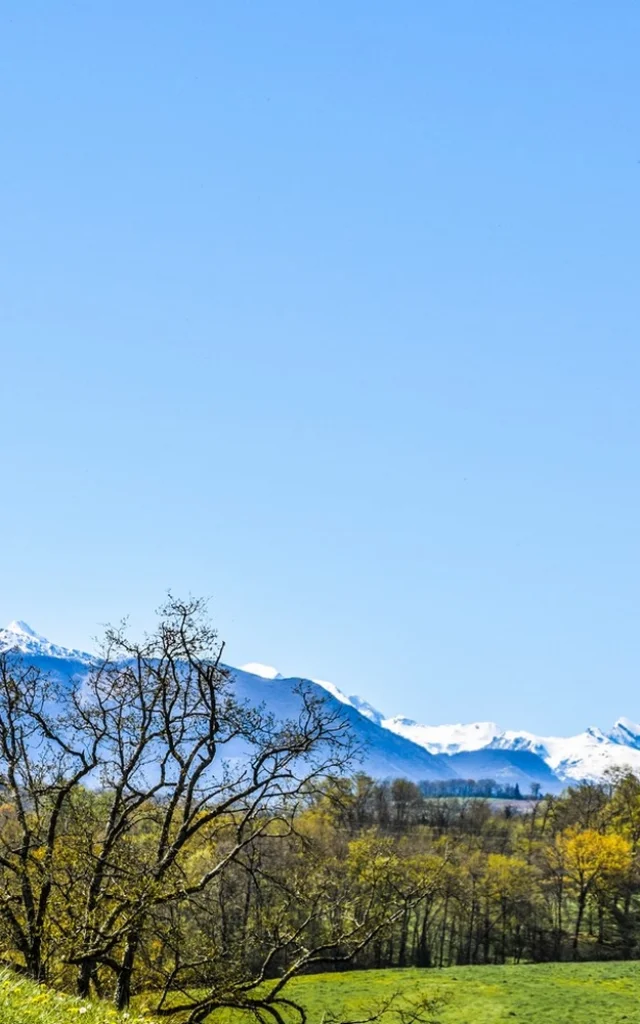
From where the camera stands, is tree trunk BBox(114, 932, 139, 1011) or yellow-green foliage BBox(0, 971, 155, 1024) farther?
tree trunk BBox(114, 932, 139, 1011)

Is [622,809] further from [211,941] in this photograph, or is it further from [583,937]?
[211,941]

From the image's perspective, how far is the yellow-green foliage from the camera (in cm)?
872

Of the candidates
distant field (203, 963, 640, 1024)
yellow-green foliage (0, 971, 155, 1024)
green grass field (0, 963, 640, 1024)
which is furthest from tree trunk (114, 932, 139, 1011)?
distant field (203, 963, 640, 1024)

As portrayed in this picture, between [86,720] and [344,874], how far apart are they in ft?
226

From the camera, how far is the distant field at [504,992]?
163 ft

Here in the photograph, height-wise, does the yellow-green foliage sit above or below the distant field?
above

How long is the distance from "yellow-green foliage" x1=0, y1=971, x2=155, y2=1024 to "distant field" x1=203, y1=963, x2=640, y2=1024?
3825 centimetres

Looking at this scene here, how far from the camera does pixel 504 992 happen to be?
56.8 metres

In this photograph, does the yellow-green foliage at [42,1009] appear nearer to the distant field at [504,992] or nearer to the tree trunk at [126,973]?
the tree trunk at [126,973]

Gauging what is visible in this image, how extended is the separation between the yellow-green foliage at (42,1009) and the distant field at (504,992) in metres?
38.2

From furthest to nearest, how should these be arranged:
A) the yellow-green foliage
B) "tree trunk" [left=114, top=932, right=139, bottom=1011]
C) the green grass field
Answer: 1. the green grass field
2. "tree trunk" [left=114, top=932, right=139, bottom=1011]
3. the yellow-green foliage

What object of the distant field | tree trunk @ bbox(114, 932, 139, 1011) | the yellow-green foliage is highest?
the yellow-green foliage

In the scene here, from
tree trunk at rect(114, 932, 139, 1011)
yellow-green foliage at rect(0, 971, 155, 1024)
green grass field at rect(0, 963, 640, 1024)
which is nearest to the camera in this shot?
yellow-green foliage at rect(0, 971, 155, 1024)

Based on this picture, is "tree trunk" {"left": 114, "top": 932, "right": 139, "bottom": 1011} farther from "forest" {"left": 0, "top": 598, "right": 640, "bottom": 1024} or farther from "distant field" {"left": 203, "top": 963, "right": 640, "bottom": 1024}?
"distant field" {"left": 203, "top": 963, "right": 640, "bottom": 1024}
